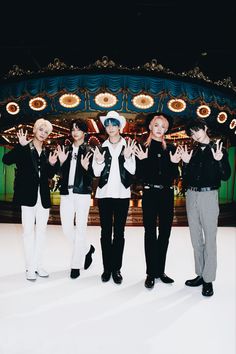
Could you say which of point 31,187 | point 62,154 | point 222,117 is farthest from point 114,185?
point 222,117

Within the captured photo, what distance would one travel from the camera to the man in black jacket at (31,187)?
3.50 m

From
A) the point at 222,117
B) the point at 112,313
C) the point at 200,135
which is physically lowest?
the point at 112,313

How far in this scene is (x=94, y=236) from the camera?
618 cm

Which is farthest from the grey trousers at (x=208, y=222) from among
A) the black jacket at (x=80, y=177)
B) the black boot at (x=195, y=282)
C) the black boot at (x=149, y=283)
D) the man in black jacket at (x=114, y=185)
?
the black jacket at (x=80, y=177)

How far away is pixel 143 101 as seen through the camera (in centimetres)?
A: 873

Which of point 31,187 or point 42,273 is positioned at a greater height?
point 31,187

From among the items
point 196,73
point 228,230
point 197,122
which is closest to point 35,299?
point 197,122

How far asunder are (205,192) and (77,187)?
4.20ft

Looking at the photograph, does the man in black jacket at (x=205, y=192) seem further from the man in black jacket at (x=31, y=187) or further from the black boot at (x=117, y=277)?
the man in black jacket at (x=31, y=187)

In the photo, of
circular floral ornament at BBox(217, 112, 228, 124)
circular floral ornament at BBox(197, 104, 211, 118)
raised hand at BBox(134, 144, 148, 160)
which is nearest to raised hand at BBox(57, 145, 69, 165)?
raised hand at BBox(134, 144, 148, 160)

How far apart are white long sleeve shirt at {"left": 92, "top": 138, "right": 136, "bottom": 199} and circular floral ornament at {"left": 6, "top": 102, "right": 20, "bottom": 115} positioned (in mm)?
5932

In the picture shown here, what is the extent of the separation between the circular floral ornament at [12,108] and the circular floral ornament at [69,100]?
3.70 ft

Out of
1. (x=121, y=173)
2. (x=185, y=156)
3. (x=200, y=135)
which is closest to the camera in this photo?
(x=200, y=135)

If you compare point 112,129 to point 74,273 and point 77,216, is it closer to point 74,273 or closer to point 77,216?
point 77,216
